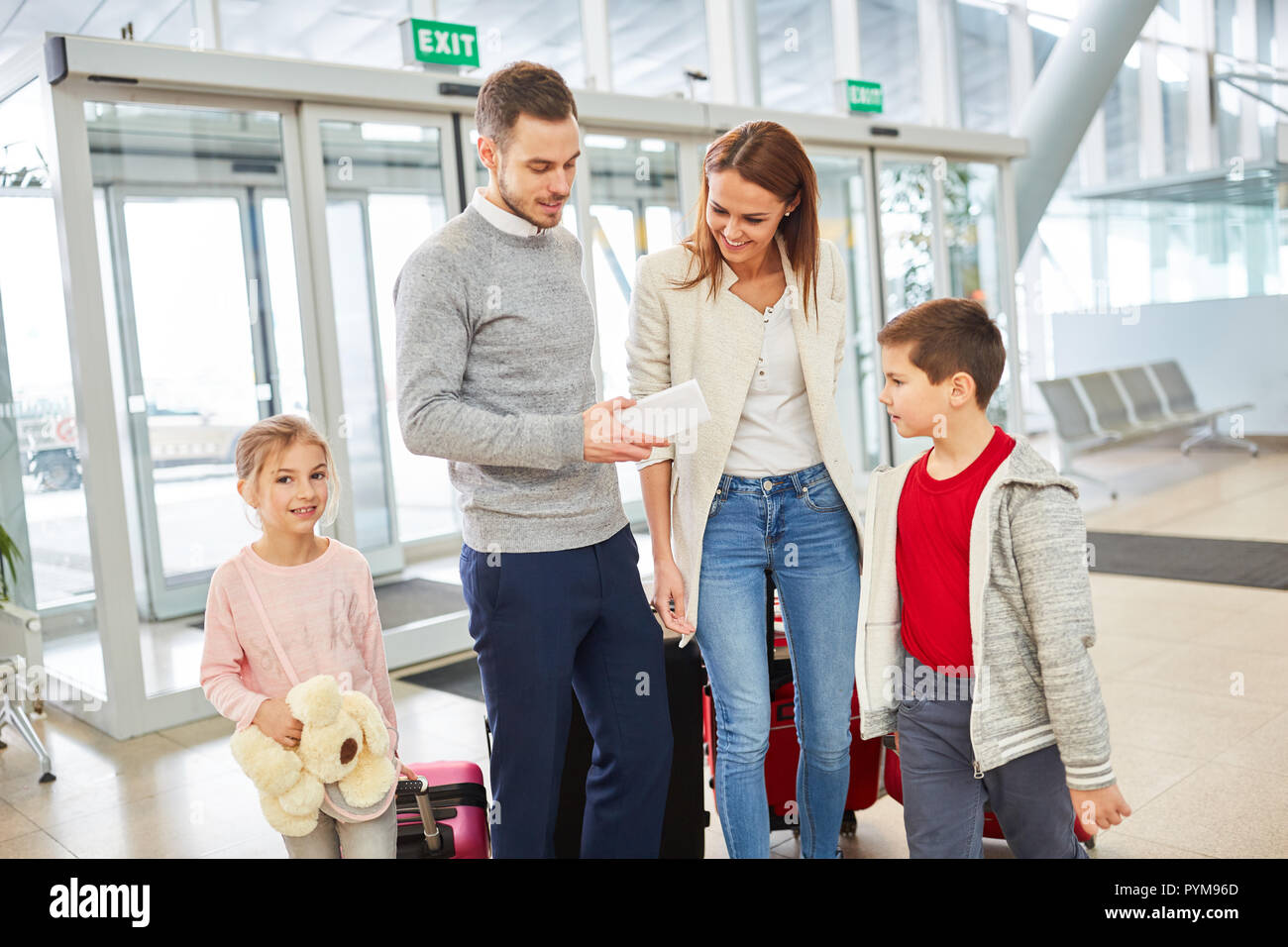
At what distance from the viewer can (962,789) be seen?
179cm

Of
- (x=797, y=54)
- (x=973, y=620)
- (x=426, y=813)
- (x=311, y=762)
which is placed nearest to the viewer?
(x=973, y=620)

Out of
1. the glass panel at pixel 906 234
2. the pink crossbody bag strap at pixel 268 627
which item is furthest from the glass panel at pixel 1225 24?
the pink crossbody bag strap at pixel 268 627

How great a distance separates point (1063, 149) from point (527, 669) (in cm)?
764

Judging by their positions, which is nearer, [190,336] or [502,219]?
[502,219]

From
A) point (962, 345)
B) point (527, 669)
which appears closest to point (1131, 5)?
point (962, 345)

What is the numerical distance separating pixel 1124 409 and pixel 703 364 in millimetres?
8926

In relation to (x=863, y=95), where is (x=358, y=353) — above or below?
below

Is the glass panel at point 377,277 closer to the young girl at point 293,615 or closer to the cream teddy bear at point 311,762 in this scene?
the young girl at point 293,615

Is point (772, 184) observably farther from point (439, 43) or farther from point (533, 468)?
point (439, 43)

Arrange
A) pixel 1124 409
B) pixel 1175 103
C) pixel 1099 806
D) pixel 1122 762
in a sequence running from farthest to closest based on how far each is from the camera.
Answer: pixel 1175 103, pixel 1124 409, pixel 1122 762, pixel 1099 806

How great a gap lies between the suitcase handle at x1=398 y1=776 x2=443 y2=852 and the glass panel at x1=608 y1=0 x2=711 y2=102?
5.19 m

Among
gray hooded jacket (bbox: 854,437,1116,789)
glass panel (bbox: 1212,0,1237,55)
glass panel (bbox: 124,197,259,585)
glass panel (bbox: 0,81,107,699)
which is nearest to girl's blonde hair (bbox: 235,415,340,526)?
gray hooded jacket (bbox: 854,437,1116,789)

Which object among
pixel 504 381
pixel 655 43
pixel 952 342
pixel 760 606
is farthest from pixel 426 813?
pixel 655 43

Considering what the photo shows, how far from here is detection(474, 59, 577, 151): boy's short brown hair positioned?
165cm
